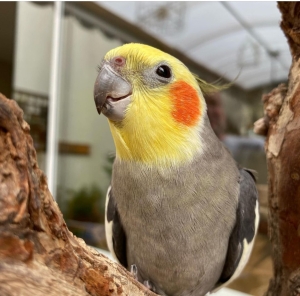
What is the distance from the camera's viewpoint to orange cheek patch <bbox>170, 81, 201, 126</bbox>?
30.5 inches

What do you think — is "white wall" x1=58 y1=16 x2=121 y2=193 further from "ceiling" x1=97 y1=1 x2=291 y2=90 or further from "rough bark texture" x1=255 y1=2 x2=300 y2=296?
"rough bark texture" x1=255 y1=2 x2=300 y2=296

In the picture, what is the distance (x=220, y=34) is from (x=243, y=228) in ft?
5.05

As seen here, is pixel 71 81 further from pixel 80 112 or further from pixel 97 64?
pixel 97 64

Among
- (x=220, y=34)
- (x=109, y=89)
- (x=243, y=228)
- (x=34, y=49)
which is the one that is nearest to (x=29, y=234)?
(x=109, y=89)

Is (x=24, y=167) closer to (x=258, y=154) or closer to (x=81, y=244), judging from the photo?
(x=81, y=244)

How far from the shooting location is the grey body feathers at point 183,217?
793 millimetres

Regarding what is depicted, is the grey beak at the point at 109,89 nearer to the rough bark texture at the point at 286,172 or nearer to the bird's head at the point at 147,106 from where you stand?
the bird's head at the point at 147,106

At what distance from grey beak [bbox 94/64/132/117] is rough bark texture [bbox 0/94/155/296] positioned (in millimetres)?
268

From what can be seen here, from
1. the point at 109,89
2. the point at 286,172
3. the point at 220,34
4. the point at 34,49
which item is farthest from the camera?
the point at 34,49

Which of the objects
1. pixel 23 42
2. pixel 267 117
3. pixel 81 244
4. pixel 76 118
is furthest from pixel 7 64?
pixel 81 244

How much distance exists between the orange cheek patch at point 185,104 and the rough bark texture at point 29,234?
0.37 m

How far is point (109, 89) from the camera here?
0.72m

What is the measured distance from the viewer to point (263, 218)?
4.97ft

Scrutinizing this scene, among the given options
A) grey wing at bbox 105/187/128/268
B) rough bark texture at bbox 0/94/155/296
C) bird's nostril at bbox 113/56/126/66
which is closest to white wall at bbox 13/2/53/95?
grey wing at bbox 105/187/128/268
